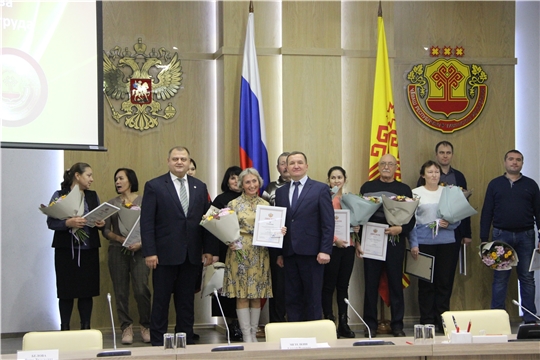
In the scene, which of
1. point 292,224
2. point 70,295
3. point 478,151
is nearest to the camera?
point 292,224

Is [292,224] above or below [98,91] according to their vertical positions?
below

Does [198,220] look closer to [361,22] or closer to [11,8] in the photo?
[11,8]

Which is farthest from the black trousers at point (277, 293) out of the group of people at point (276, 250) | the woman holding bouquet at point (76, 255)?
the woman holding bouquet at point (76, 255)

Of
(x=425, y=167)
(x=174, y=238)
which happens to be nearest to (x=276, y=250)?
(x=174, y=238)

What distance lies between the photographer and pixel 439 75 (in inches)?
293

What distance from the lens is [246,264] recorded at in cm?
589

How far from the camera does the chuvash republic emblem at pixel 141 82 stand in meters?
6.97

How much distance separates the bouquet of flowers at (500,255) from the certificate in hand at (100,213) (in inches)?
130

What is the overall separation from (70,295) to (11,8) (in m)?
2.48

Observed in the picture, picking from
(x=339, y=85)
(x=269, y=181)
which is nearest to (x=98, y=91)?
(x=269, y=181)

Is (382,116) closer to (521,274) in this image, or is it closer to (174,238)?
(521,274)

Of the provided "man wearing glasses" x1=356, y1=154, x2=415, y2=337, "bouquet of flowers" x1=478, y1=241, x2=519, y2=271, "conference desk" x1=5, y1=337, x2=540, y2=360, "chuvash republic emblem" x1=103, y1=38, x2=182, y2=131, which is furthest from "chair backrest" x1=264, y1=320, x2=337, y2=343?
"chuvash republic emblem" x1=103, y1=38, x2=182, y2=131

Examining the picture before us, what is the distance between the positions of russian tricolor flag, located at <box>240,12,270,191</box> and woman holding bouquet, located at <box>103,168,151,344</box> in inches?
40.6

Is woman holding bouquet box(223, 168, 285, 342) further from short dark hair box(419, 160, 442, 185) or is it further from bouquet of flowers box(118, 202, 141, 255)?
short dark hair box(419, 160, 442, 185)
